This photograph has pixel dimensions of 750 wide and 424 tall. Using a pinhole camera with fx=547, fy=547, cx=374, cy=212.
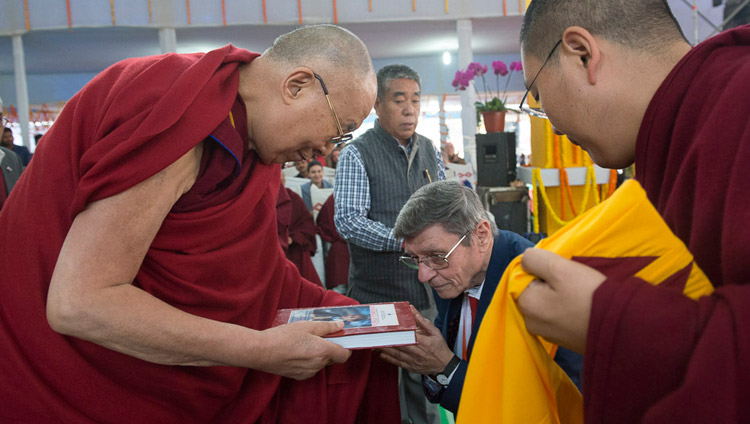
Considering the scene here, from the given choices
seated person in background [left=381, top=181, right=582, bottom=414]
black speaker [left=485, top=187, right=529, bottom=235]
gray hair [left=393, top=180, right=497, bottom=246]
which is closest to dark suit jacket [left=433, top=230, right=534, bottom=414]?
seated person in background [left=381, top=181, right=582, bottom=414]

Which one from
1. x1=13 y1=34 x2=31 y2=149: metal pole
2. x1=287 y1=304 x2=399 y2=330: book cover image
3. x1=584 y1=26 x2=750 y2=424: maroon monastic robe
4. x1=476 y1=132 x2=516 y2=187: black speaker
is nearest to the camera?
x1=584 y1=26 x2=750 y2=424: maroon monastic robe

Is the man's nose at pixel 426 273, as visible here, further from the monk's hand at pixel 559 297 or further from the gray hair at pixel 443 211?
the monk's hand at pixel 559 297

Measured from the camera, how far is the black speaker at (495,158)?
4.18 metres

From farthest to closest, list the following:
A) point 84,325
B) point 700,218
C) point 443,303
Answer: point 443,303, point 84,325, point 700,218

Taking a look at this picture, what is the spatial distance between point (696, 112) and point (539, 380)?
0.48m

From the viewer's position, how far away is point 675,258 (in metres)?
0.75

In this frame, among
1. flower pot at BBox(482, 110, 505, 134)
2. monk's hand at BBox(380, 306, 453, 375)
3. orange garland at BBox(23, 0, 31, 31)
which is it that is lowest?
monk's hand at BBox(380, 306, 453, 375)

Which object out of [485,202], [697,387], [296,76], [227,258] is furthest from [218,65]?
[485,202]

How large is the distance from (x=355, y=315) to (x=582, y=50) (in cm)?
87

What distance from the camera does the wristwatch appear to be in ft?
5.28

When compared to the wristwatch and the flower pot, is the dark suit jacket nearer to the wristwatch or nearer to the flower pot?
the wristwatch

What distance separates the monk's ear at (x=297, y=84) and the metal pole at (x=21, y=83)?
8637 mm

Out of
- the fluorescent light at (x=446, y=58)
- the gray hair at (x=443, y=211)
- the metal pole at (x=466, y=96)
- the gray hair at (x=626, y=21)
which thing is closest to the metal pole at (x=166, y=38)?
the metal pole at (x=466, y=96)

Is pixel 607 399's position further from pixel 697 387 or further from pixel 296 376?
pixel 296 376
